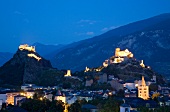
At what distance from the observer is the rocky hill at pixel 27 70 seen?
92250 mm

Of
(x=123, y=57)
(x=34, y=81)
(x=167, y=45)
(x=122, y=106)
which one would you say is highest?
(x=167, y=45)

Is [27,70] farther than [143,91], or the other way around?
[27,70]

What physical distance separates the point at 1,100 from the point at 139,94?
2445 centimetres

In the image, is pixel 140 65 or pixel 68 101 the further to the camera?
pixel 140 65

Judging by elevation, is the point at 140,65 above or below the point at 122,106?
above

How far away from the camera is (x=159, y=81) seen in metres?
94.9

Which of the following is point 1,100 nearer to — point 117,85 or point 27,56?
point 117,85

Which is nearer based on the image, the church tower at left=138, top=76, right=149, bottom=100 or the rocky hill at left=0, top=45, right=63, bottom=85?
the church tower at left=138, top=76, right=149, bottom=100

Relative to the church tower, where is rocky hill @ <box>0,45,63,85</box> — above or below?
above

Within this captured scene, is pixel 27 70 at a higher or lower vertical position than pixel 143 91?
higher

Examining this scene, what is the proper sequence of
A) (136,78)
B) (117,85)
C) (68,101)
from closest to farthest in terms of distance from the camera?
(68,101), (117,85), (136,78)

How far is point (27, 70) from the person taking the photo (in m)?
96.1

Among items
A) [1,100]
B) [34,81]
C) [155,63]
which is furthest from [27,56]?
[155,63]

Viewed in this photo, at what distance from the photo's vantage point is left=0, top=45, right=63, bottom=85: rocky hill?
9225cm
